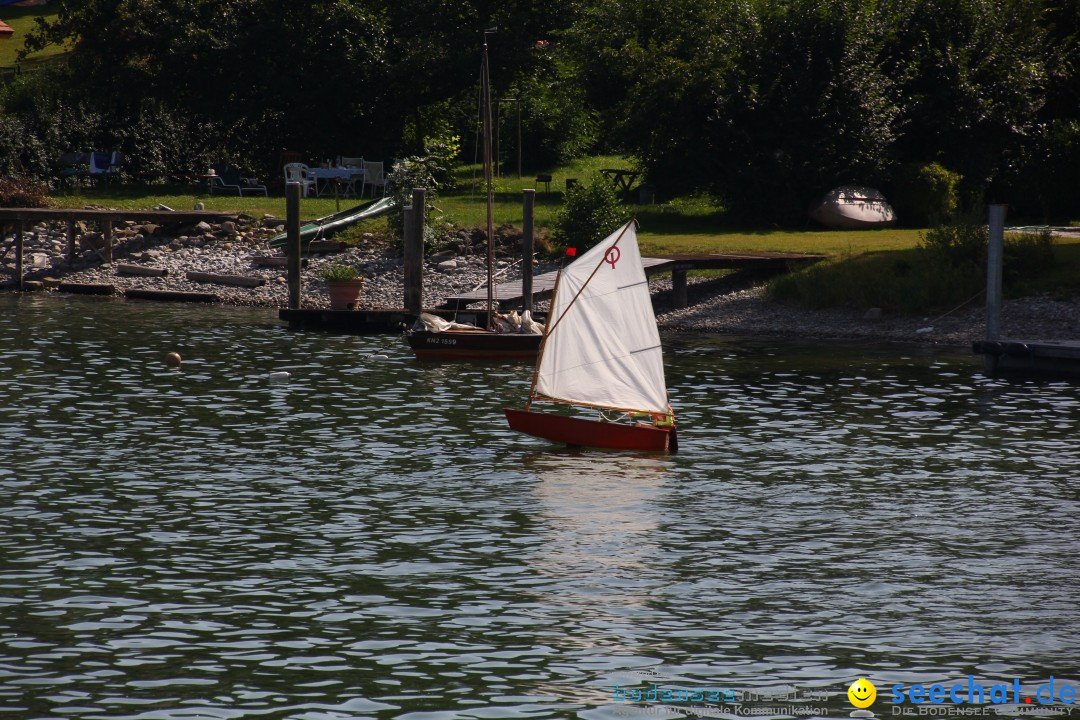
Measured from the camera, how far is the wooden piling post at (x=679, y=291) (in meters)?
43.6

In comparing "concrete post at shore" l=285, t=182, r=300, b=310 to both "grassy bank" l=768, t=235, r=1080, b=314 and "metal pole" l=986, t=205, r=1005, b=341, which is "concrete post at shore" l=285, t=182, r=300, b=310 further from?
Answer: "metal pole" l=986, t=205, r=1005, b=341

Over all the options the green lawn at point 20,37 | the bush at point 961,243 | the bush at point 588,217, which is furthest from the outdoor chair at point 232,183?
the green lawn at point 20,37

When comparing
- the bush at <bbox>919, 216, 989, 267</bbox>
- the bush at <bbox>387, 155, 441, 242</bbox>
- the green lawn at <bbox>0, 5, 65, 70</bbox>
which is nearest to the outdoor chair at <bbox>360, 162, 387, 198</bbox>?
the bush at <bbox>387, 155, 441, 242</bbox>

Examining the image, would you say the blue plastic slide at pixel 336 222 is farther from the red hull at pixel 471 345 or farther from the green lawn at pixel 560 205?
the red hull at pixel 471 345

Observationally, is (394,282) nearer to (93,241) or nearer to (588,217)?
(588,217)

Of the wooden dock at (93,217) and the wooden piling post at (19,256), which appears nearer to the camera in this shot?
the wooden dock at (93,217)

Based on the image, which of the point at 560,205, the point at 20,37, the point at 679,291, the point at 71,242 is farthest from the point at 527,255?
the point at 20,37

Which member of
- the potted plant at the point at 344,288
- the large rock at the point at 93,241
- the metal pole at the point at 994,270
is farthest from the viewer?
the large rock at the point at 93,241

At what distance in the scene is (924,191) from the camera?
165ft

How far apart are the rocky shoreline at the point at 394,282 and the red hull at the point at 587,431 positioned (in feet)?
54.5

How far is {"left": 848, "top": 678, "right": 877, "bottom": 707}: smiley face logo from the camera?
1272 centimetres

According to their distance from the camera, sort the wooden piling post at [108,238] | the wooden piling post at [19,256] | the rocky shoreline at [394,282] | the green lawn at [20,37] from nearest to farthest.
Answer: the rocky shoreline at [394,282] < the wooden piling post at [19,256] < the wooden piling post at [108,238] < the green lawn at [20,37]

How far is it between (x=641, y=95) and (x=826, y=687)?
1563 inches

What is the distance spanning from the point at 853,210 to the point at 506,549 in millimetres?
34628
